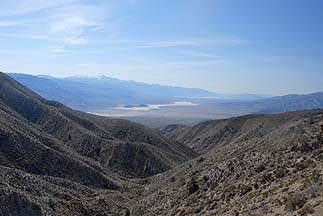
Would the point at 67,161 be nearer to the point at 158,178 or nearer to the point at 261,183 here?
the point at 158,178

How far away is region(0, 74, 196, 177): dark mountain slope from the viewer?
73.4 metres

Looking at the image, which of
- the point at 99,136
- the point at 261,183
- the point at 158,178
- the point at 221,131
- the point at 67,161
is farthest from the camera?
the point at 221,131

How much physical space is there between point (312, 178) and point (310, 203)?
3.92 metres

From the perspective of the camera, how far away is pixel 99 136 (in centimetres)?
8381

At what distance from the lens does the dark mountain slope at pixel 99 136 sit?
73387 millimetres

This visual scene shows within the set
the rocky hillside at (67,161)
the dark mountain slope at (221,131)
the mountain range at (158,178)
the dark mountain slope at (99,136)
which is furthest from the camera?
the dark mountain slope at (221,131)

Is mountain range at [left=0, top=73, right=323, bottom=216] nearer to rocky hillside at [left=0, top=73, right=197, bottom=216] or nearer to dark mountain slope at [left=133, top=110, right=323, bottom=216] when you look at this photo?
dark mountain slope at [left=133, top=110, right=323, bottom=216]

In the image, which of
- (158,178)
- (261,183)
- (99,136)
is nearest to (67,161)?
(158,178)

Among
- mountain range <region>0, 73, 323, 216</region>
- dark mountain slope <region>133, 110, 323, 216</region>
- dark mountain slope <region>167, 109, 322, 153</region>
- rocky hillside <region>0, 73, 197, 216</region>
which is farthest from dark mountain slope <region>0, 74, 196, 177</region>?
dark mountain slope <region>133, 110, 323, 216</region>

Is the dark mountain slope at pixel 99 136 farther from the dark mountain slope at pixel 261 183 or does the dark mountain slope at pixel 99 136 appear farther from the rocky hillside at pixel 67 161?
the dark mountain slope at pixel 261 183

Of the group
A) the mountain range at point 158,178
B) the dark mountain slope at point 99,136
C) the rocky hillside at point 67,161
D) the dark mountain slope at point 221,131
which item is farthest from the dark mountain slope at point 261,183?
the dark mountain slope at point 221,131

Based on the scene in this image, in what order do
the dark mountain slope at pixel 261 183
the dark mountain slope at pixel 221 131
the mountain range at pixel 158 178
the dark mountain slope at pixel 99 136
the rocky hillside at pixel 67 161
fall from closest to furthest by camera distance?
the dark mountain slope at pixel 261 183 < the mountain range at pixel 158 178 < the rocky hillside at pixel 67 161 < the dark mountain slope at pixel 99 136 < the dark mountain slope at pixel 221 131

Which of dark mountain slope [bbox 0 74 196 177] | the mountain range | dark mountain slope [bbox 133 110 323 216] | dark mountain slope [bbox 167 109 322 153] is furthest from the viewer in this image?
dark mountain slope [bbox 167 109 322 153]

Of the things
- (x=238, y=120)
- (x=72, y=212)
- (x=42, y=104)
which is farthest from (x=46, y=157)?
(x=238, y=120)
